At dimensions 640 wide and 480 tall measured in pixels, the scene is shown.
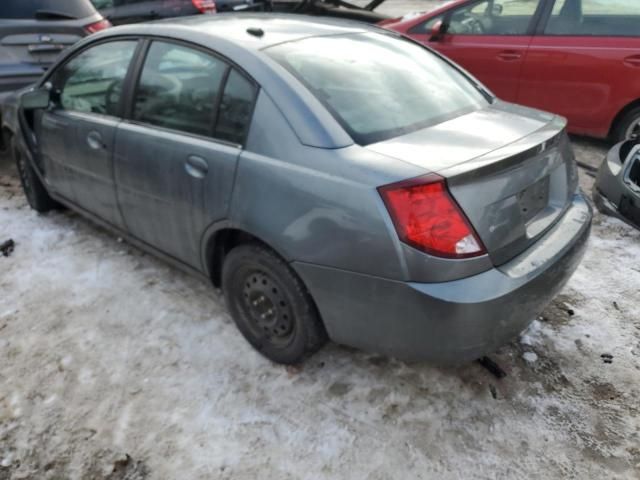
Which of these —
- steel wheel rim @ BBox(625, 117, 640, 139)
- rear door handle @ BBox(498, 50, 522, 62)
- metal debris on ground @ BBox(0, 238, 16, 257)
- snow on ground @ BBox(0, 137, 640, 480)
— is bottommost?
metal debris on ground @ BBox(0, 238, 16, 257)

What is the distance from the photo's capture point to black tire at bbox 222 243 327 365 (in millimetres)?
2330

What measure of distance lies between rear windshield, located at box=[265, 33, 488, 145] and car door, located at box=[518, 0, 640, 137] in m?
2.58

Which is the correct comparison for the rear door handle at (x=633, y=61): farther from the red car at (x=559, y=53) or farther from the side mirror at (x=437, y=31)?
the side mirror at (x=437, y=31)

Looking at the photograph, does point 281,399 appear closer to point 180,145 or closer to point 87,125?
point 180,145

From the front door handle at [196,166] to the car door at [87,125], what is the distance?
0.73 m

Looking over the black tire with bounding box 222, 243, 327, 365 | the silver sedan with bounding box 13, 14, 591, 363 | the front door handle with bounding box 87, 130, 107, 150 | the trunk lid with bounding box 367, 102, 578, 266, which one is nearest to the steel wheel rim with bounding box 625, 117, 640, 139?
the silver sedan with bounding box 13, 14, 591, 363

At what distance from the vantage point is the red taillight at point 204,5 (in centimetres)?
758

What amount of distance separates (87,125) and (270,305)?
169 cm

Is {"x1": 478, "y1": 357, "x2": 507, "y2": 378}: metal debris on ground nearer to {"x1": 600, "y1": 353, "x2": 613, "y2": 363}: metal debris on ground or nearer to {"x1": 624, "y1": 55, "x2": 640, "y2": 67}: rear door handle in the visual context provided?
{"x1": 600, "y1": 353, "x2": 613, "y2": 363}: metal debris on ground

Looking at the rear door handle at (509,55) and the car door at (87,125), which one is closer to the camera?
the car door at (87,125)

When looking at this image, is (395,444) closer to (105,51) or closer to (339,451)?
(339,451)

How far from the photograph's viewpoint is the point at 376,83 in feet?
8.20

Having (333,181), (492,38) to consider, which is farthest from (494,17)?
(333,181)

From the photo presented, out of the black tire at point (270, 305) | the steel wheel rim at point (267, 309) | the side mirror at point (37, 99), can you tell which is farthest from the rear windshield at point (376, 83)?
the side mirror at point (37, 99)
